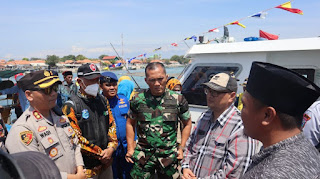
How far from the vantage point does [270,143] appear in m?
1.01

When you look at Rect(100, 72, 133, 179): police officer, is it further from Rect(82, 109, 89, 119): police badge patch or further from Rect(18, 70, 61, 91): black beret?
Rect(18, 70, 61, 91): black beret

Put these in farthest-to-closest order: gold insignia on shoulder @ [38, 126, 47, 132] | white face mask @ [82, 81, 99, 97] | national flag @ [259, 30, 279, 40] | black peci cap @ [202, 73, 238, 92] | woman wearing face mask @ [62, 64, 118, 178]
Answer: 1. national flag @ [259, 30, 279, 40]
2. white face mask @ [82, 81, 99, 97]
3. woman wearing face mask @ [62, 64, 118, 178]
4. black peci cap @ [202, 73, 238, 92]
5. gold insignia on shoulder @ [38, 126, 47, 132]

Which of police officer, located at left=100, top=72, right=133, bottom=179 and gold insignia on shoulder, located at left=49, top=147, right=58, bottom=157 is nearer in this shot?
gold insignia on shoulder, located at left=49, top=147, right=58, bottom=157

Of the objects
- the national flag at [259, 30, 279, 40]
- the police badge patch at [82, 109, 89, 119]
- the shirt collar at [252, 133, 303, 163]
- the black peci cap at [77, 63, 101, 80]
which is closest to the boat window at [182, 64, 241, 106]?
the national flag at [259, 30, 279, 40]

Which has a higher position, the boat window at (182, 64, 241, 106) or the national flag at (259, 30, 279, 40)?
the national flag at (259, 30, 279, 40)

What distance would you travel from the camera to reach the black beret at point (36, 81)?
1.80 metres

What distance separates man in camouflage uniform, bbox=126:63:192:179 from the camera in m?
2.41

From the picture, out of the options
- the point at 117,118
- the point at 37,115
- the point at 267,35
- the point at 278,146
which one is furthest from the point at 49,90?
the point at 267,35

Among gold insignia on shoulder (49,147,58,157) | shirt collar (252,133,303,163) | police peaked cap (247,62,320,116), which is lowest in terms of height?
gold insignia on shoulder (49,147,58,157)

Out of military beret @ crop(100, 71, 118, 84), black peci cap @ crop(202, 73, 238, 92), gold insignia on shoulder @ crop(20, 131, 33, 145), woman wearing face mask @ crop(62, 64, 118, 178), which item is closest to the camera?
gold insignia on shoulder @ crop(20, 131, 33, 145)

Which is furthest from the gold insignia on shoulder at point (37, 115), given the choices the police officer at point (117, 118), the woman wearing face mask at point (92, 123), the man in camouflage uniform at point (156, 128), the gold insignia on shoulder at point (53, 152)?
the police officer at point (117, 118)

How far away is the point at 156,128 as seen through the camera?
242 cm

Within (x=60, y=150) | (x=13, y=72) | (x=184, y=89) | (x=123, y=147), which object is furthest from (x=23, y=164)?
(x=13, y=72)

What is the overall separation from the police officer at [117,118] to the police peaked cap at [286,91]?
2.35 m
